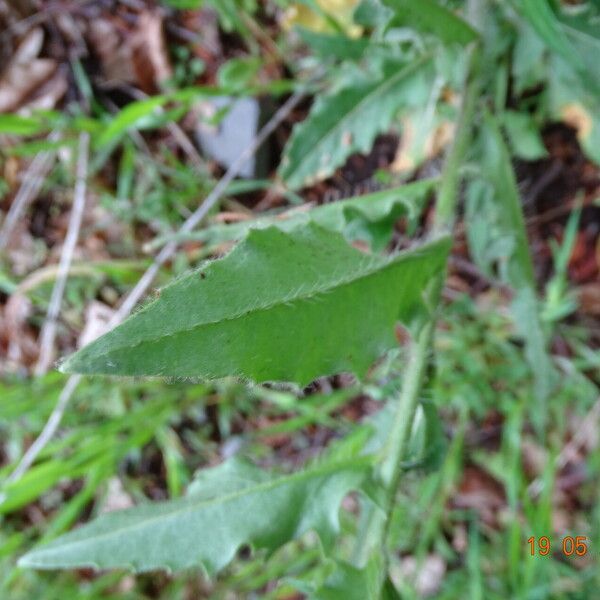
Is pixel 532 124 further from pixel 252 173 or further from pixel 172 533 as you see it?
pixel 172 533

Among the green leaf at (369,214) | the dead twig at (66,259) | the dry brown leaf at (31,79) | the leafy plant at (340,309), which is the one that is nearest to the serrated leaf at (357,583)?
the leafy plant at (340,309)

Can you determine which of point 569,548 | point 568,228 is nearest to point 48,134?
point 568,228

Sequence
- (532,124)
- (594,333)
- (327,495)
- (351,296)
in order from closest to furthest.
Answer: (351,296)
(327,495)
(532,124)
(594,333)

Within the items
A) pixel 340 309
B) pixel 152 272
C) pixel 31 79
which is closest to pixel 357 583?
pixel 340 309

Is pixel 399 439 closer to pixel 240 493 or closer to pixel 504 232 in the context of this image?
pixel 240 493

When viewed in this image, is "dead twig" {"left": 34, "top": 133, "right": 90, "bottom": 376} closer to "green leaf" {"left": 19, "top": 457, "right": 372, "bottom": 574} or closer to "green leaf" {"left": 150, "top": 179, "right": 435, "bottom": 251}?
"green leaf" {"left": 150, "top": 179, "right": 435, "bottom": 251}
